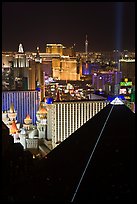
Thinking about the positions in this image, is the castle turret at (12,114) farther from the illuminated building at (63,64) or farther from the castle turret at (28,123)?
the illuminated building at (63,64)

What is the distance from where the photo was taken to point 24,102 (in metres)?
7.34

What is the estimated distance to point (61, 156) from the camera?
1.32m

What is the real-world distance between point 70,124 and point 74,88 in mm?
643

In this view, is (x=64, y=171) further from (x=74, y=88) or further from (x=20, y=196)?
(x=74, y=88)

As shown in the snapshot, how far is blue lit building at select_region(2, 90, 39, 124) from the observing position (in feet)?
22.6

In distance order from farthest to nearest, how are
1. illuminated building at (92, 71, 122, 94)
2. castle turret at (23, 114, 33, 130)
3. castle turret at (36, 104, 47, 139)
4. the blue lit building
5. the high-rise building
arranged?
the blue lit building, castle turret at (23, 114, 33, 130), castle turret at (36, 104, 47, 139), illuminated building at (92, 71, 122, 94), the high-rise building

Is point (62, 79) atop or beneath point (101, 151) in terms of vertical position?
atop

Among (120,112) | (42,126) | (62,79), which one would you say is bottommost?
(42,126)

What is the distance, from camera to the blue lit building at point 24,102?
22.6 feet

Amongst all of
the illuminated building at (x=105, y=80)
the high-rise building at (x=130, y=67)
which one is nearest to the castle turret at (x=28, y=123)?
the illuminated building at (x=105, y=80)

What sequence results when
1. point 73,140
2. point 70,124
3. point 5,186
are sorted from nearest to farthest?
point 5,186 < point 73,140 < point 70,124

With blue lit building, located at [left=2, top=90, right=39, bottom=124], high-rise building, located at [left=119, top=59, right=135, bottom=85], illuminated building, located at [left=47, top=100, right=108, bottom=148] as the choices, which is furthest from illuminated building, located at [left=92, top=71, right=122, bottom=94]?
blue lit building, located at [left=2, top=90, right=39, bottom=124]

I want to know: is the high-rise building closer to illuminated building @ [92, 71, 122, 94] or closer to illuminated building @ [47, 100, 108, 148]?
illuminated building @ [47, 100, 108, 148]

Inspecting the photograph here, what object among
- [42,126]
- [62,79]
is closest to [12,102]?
[42,126]
